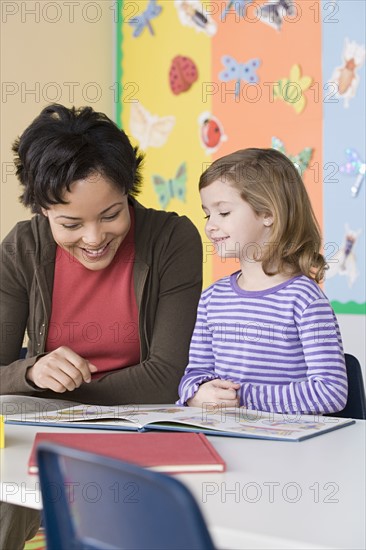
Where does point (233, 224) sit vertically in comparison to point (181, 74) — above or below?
below

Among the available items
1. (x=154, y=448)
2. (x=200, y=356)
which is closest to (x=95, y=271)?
(x=200, y=356)

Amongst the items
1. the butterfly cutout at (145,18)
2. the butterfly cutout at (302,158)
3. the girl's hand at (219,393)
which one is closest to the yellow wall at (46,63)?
the butterfly cutout at (145,18)

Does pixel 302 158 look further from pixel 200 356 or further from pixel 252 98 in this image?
pixel 200 356

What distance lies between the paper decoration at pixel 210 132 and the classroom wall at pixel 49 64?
4cm

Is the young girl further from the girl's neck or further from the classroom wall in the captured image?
the classroom wall

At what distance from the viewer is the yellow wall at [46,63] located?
3.16 metres

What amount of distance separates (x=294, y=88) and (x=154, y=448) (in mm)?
2190

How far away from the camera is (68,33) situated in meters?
3.40

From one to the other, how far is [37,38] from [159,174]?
0.73 metres

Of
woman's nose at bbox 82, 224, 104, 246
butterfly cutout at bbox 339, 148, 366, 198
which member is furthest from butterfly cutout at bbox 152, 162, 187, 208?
woman's nose at bbox 82, 224, 104, 246

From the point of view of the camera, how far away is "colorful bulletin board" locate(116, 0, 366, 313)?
2.72 meters

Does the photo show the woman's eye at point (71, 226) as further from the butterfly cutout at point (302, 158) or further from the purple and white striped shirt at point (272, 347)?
the butterfly cutout at point (302, 158)

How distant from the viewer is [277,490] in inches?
31.5

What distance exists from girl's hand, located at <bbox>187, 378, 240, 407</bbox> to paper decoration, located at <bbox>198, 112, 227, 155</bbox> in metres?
1.90
